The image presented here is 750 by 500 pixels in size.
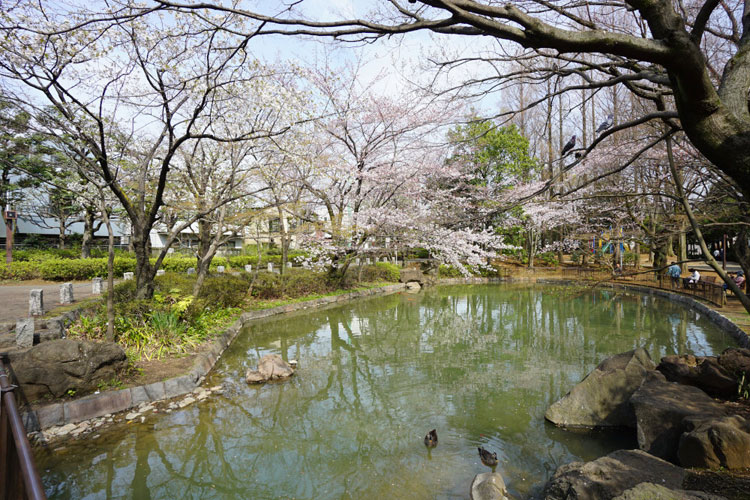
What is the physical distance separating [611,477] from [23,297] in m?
14.3

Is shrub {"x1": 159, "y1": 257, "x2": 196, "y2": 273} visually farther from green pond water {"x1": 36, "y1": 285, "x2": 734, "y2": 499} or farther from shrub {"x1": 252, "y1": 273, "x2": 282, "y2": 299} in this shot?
green pond water {"x1": 36, "y1": 285, "x2": 734, "y2": 499}

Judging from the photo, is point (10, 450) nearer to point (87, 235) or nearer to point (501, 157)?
point (87, 235)

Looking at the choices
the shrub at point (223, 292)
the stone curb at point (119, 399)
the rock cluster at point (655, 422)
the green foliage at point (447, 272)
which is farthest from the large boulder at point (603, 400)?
the green foliage at point (447, 272)

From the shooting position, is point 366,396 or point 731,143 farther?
point 366,396

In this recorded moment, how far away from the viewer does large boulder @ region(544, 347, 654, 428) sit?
506cm

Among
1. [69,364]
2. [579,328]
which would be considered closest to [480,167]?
[579,328]

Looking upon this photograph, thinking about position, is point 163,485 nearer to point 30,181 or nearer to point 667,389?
point 667,389

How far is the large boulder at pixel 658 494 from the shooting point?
263 cm

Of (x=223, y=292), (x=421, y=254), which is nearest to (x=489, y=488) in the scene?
(x=223, y=292)

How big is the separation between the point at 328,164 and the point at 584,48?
1013 cm

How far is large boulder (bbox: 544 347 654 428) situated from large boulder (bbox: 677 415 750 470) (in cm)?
146

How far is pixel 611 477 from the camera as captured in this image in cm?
311

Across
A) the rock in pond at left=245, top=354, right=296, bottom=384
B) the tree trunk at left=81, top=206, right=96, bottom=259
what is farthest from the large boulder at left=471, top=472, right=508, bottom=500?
the tree trunk at left=81, top=206, right=96, bottom=259

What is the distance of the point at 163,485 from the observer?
13.2 feet
